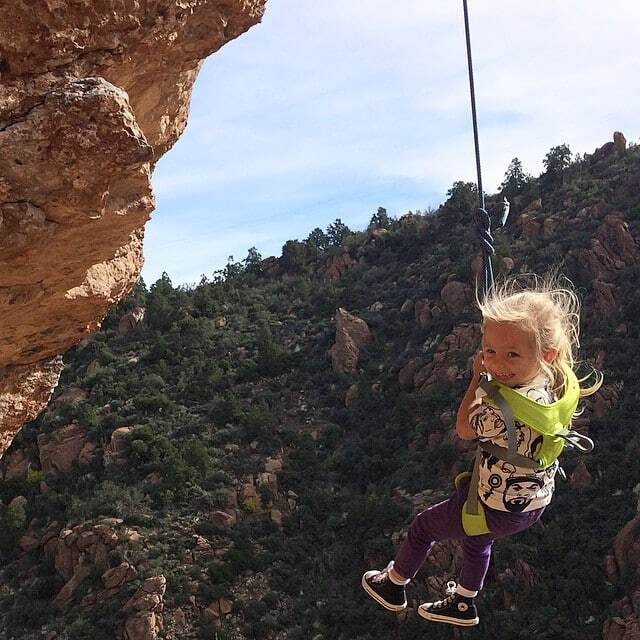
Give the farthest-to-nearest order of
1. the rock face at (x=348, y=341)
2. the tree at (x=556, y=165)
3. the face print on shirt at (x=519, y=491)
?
the tree at (x=556, y=165) < the rock face at (x=348, y=341) < the face print on shirt at (x=519, y=491)

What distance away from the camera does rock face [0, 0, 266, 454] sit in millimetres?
3727

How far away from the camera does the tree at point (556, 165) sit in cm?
3056

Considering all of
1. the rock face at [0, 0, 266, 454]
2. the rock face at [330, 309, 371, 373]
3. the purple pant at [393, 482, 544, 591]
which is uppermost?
the rock face at [0, 0, 266, 454]

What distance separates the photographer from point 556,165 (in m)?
30.8

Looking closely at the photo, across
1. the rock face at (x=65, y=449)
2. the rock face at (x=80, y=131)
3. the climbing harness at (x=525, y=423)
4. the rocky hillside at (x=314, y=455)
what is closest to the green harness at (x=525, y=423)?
the climbing harness at (x=525, y=423)

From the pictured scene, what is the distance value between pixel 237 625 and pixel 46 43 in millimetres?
15158

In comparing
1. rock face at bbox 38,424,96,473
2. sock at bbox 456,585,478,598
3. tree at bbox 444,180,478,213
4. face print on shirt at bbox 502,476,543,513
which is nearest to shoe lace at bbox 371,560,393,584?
sock at bbox 456,585,478,598

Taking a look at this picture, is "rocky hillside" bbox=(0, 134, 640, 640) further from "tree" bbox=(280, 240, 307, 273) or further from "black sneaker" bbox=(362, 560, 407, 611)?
"black sneaker" bbox=(362, 560, 407, 611)

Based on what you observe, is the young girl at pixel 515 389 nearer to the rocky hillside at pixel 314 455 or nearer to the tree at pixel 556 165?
the rocky hillside at pixel 314 455

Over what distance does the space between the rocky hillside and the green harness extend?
428 inches

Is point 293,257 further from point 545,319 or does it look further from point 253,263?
point 545,319

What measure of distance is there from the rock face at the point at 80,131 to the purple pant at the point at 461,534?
2.27 meters

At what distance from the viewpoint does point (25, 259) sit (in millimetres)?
4312

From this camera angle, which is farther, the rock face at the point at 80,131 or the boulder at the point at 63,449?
the boulder at the point at 63,449
